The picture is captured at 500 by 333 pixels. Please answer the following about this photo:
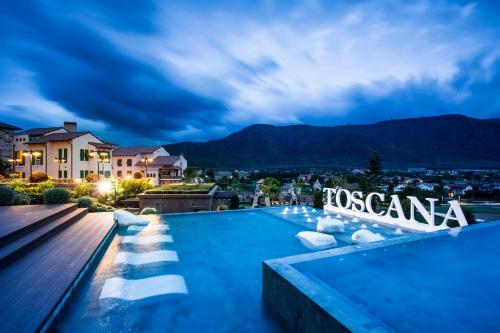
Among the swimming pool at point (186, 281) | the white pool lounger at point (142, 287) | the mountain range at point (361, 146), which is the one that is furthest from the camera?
the mountain range at point (361, 146)

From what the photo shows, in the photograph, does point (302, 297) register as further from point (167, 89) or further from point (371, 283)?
point (167, 89)

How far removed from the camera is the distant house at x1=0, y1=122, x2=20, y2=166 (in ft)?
91.9

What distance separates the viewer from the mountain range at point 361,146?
8469cm

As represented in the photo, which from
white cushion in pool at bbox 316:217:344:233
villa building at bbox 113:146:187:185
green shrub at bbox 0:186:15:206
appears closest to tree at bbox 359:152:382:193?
villa building at bbox 113:146:187:185

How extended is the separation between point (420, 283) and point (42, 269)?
25.9 feet

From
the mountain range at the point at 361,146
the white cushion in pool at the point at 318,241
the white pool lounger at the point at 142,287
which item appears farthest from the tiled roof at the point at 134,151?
the mountain range at the point at 361,146

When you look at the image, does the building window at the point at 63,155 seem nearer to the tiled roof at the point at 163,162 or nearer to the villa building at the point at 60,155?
the villa building at the point at 60,155

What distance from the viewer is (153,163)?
127 ft

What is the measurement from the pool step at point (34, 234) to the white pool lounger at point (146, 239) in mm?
2015

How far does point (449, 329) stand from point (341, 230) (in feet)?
18.9

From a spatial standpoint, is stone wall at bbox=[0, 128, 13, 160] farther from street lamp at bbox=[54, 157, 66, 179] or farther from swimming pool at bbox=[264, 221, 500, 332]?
swimming pool at bbox=[264, 221, 500, 332]

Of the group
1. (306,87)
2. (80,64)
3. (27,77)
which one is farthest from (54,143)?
(306,87)

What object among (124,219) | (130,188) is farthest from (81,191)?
(124,219)

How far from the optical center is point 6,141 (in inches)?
1123
